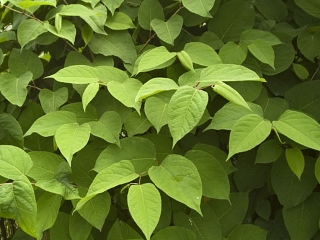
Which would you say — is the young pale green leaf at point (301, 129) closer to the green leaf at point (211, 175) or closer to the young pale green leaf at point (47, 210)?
the green leaf at point (211, 175)

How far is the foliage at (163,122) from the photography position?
968 millimetres

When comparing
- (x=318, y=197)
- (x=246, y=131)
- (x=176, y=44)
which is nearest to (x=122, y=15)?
(x=176, y=44)

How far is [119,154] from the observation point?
1.08 metres

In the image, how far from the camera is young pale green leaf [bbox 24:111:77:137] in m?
1.08

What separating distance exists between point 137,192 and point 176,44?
0.54 metres

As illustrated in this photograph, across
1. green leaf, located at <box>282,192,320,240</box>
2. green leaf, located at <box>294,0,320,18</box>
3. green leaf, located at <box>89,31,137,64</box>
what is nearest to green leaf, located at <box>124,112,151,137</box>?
green leaf, located at <box>89,31,137,64</box>

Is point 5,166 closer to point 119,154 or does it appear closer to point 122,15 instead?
point 119,154

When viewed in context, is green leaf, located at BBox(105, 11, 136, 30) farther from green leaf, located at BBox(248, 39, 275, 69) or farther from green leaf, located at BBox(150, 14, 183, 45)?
green leaf, located at BBox(248, 39, 275, 69)

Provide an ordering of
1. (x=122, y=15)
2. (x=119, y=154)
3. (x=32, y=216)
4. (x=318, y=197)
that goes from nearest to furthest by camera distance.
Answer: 1. (x=32, y=216)
2. (x=119, y=154)
3. (x=318, y=197)
4. (x=122, y=15)

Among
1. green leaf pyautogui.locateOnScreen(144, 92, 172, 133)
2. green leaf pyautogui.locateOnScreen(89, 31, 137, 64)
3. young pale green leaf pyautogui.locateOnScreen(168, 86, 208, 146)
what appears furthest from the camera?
green leaf pyautogui.locateOnScreen(89, 31, 137, 64)

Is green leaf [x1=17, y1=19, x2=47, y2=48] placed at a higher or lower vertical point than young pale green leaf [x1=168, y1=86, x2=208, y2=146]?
higher

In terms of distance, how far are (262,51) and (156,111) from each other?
0.35m

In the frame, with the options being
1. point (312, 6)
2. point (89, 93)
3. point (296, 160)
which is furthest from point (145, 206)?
point (312, 6)

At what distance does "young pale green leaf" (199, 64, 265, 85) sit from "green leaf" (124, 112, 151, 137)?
7.3 inches
